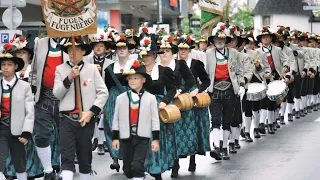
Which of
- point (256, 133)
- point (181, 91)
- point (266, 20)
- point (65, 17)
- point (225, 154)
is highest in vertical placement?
point (65, 17)

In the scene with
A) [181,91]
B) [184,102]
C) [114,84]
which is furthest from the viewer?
[114,84]

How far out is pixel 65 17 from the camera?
9945mm

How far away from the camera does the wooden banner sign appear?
9922 mm

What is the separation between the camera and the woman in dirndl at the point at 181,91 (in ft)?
38.5

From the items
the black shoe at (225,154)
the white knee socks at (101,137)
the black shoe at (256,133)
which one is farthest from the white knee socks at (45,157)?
the black shoe at (256,133)

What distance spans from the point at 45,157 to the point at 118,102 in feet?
5.18

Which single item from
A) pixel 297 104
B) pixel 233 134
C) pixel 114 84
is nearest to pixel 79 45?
pixel 114 84

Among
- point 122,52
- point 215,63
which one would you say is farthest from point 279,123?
point 122,52

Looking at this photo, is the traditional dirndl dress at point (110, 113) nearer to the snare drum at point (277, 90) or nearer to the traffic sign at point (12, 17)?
the traffic sign at point (12, 17)

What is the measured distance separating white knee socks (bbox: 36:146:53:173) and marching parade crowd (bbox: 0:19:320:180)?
1cm

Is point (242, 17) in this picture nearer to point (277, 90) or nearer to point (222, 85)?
point (277, 90)

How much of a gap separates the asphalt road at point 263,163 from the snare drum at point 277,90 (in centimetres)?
79

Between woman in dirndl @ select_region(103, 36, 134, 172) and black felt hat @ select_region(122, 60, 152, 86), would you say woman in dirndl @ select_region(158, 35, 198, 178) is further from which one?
black felt hat @ select_region(122, 60, 152, 86)

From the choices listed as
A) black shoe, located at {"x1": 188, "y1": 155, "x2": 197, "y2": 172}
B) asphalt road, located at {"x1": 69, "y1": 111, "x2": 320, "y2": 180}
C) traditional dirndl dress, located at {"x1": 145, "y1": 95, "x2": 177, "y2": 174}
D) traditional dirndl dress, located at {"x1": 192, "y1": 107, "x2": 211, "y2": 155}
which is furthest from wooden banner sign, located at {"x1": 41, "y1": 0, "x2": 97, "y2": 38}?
black shoe, located at {"x1": 188, "y1": 155, "x2": 197, "y2": 172}
